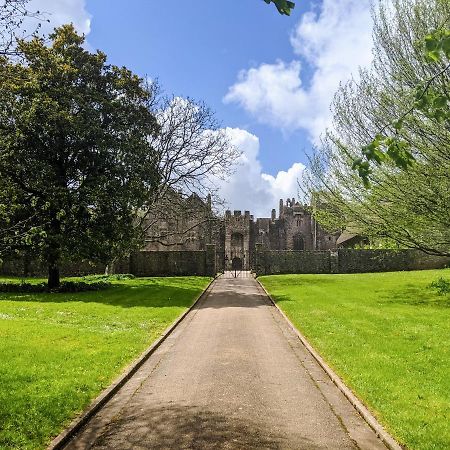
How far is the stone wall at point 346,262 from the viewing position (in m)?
43.0

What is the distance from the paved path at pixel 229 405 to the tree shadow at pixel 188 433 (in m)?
0.01

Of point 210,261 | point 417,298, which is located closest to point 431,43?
point 417,298

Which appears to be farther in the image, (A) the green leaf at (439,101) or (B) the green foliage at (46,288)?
(B) the green foliage at (46,288)

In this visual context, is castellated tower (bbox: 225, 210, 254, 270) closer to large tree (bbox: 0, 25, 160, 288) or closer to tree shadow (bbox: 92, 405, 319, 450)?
large tree (bbox: 0, 25, 160, 288)

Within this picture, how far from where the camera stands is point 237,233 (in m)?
60.6

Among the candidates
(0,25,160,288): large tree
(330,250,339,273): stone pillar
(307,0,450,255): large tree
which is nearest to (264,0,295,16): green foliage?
(307,0,450,255): large tree

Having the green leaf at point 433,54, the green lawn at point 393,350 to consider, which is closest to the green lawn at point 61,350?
the green lawn at point 393,350

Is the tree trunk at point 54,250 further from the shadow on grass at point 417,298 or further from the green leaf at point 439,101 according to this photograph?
the green leaf at point 439,101

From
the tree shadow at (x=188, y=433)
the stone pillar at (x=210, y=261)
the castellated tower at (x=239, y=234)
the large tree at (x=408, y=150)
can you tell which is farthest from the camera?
the castellated tower at (x=239, y=234)

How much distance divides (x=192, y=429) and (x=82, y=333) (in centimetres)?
748

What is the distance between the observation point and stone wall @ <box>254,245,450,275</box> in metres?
43.0

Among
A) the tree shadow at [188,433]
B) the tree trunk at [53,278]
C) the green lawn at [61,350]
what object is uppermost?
the tree trunk at [53,278]

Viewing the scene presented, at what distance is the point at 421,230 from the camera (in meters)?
Answer: 19.5

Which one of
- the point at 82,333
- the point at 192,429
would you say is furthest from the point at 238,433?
the point at 82,333
